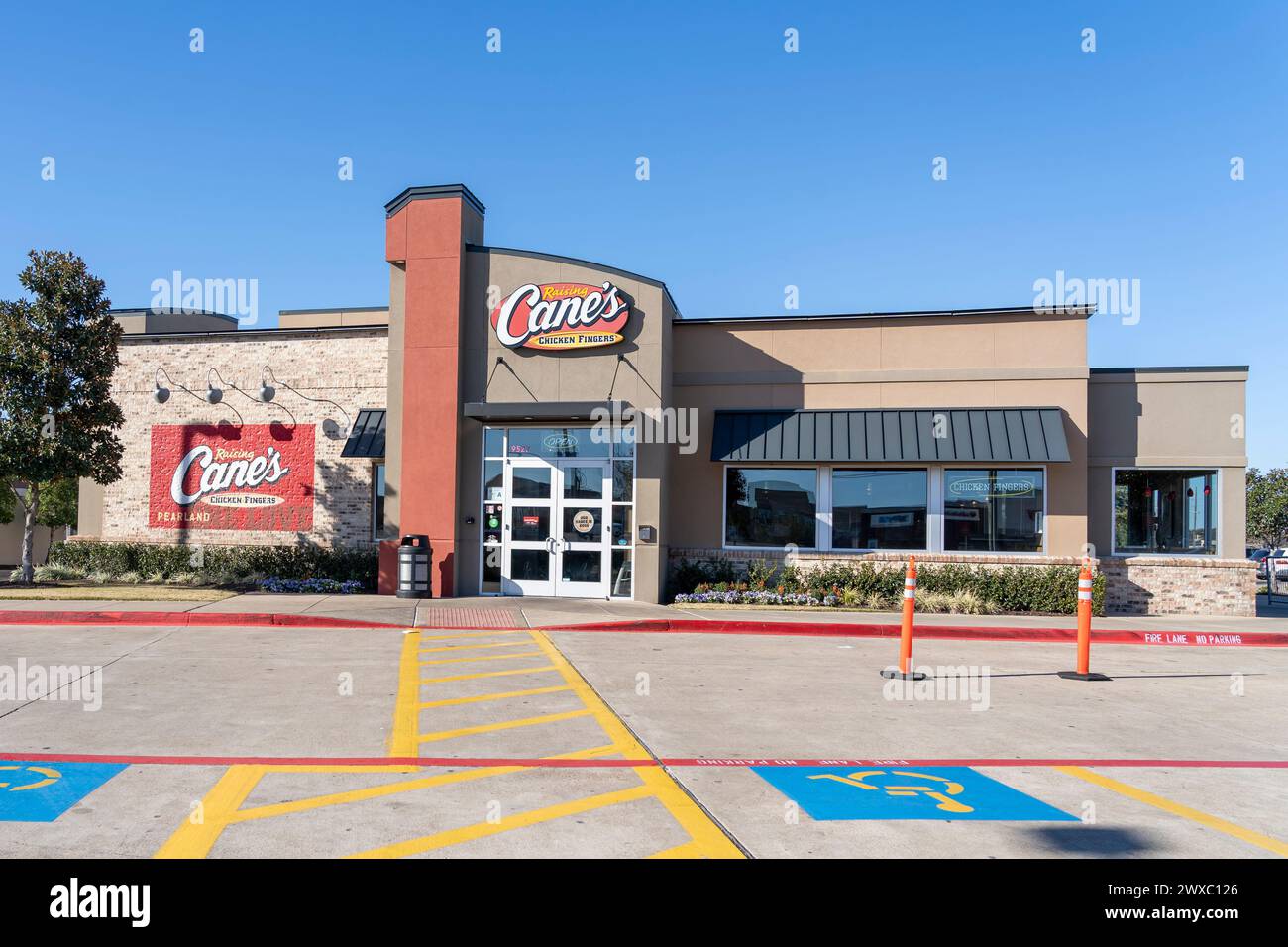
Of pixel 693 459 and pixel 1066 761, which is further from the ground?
pixel 693 459

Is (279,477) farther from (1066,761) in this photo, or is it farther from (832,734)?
(1066,761)

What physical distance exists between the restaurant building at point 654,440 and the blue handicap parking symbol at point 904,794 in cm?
1118

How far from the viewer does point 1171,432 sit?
19.3 meters

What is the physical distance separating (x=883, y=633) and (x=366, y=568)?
427 inches

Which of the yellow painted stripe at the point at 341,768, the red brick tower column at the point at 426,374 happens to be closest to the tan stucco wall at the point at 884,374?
the red brick tower column at the point at 426,374

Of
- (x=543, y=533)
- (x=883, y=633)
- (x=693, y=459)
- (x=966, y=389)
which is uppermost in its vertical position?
(x=966, y=389)

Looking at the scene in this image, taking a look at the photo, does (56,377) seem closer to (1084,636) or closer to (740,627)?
(740,627)

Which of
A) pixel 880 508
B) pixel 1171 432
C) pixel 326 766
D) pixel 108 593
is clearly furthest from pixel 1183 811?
pixel 108 593

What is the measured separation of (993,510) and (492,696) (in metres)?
13.1

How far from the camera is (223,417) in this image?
21172mm

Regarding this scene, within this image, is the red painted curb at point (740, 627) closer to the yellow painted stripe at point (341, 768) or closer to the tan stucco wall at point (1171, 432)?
the tan stucco wall at point (1171, 432)

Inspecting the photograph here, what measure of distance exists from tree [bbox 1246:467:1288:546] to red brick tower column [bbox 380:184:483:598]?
37.4m

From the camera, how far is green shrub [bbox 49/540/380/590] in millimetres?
19781
